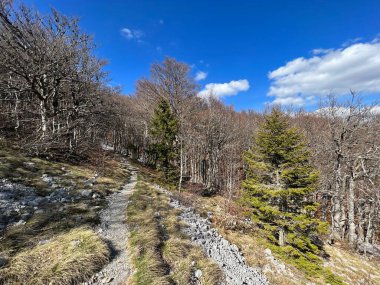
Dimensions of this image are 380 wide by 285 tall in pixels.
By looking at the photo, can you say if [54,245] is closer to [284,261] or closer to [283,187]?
[284,261]

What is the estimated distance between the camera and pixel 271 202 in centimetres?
1167

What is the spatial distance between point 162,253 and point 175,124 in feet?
60.3

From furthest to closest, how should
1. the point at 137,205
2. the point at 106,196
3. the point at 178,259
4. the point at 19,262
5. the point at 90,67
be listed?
the point at 90,67 < the point at 106,196 < the point at 137,205 < the point at 178,259 < the point at 19,262

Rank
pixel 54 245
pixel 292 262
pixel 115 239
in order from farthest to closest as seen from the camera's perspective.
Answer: pixel 292 262 → pixel 115 239 → pixel 54 245

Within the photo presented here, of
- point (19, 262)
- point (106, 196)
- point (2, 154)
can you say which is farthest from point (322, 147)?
point (2, 154)

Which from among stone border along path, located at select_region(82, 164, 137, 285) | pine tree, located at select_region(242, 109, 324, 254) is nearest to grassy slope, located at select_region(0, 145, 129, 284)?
stone border along path, located at select_region(82, 164, 137, 285)

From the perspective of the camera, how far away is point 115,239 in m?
6.86

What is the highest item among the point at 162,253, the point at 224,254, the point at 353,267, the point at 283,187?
the point at 283,187

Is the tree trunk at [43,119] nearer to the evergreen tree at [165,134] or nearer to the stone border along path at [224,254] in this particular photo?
the evergreen tree at [165,134]

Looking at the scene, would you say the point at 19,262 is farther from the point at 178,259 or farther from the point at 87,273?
the point at 178,259

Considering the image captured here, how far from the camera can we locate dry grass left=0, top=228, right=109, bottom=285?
437 cm

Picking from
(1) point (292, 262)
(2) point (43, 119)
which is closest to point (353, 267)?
(1) point (292, 262)

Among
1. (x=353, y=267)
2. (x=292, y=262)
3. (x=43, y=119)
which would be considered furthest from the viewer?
(x=43, y=119)

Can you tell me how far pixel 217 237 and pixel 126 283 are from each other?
5.05 m
